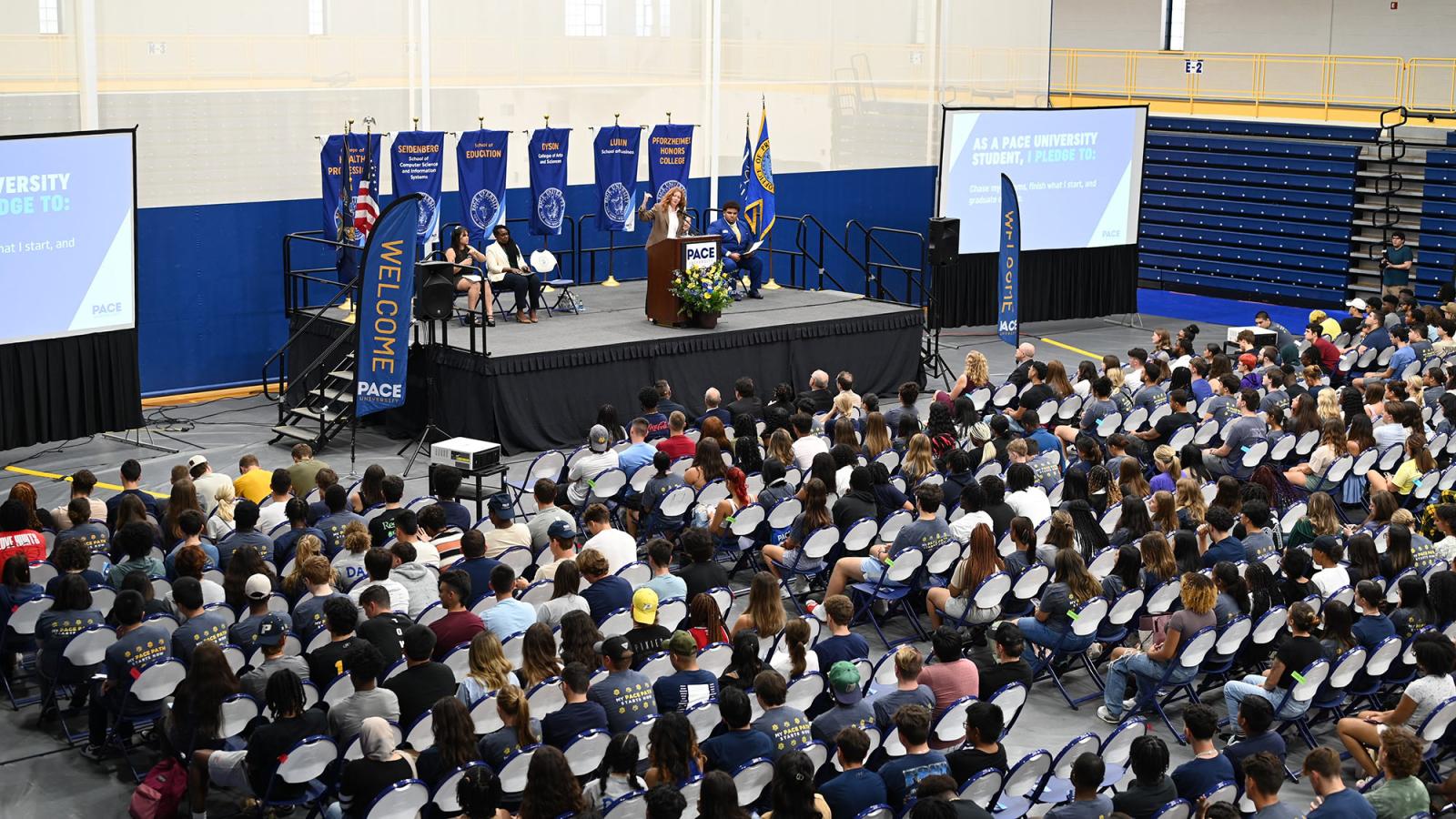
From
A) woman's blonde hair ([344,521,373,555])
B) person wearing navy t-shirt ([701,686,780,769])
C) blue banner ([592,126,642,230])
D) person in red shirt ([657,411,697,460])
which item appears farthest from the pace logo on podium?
person wearing navy t-shirt ([701,686,780,769])

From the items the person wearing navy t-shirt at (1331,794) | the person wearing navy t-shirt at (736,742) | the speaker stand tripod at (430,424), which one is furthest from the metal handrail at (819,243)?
the person wearing navy t-shirt at (1331,794)

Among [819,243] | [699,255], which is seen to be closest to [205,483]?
[699,255]

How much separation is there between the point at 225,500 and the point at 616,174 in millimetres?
10615

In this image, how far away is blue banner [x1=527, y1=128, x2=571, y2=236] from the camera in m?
21.3

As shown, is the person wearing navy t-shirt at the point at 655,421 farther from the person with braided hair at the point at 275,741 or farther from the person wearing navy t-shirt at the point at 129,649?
the person with braided hair at the point at 275,741

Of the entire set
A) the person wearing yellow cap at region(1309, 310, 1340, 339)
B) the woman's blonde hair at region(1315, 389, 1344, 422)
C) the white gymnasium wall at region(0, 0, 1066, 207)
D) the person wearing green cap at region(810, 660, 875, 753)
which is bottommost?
the person wearing green cap at region(810, 660, 875, 753)

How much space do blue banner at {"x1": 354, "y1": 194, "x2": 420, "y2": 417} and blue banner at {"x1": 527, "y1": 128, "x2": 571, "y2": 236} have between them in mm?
4865

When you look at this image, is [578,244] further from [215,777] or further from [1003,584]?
[215,777]

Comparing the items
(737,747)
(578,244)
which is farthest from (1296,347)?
(737,747)

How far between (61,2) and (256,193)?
3.17 metres

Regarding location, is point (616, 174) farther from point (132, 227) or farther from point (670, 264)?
point (132, 227)

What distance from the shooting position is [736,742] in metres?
7.81

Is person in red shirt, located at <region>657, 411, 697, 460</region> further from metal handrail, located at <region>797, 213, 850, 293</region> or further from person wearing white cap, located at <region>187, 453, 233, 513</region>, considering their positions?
metal handrail, located at <region>797, 213, 850, 293</region>

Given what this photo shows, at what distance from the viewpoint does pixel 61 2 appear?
731 inches
